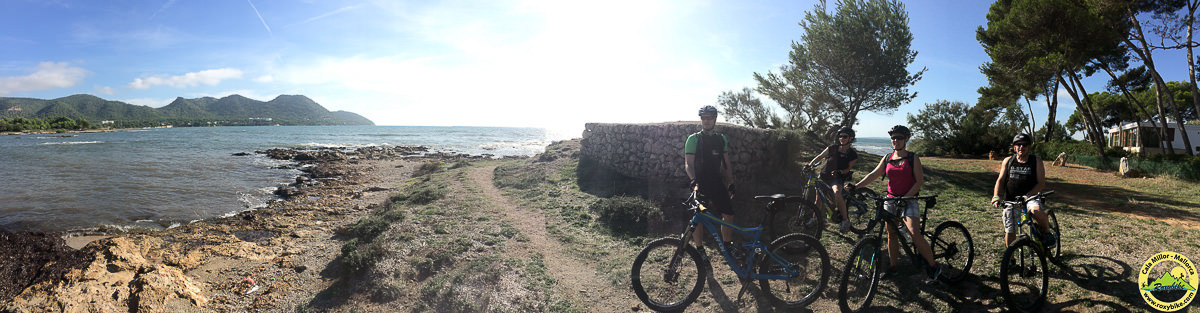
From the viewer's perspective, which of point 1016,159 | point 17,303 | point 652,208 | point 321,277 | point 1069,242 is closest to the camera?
point 1016,159

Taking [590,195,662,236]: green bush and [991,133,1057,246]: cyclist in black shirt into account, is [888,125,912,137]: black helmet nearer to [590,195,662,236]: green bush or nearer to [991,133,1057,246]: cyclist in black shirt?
[991,133,1057,246]: cyclist in black shirt

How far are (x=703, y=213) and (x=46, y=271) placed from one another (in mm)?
8695

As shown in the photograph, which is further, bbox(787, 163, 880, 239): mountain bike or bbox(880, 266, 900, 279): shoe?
bbox(787, 163, 880, 239): mountain bike

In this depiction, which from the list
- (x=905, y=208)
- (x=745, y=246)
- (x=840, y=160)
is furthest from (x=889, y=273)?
(x=745, y=246)

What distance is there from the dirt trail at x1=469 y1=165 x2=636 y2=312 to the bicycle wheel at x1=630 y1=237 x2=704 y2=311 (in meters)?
0.55

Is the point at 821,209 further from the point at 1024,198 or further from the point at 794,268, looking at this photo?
the point at 794,268

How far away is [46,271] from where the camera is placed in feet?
18.3

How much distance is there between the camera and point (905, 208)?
4.04 meters

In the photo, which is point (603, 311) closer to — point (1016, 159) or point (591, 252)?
point (591, 252)

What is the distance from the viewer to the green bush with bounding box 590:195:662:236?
24.9 feet

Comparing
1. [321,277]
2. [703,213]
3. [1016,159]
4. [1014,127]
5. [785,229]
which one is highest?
[1014,127]

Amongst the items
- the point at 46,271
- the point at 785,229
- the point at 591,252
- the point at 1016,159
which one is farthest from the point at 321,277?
the point at 1016,159

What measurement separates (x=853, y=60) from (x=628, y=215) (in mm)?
15941

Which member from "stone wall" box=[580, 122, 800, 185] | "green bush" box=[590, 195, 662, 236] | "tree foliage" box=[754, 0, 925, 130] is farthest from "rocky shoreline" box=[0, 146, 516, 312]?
"tree foliage" box=[754, 0, 925, 130]
